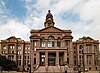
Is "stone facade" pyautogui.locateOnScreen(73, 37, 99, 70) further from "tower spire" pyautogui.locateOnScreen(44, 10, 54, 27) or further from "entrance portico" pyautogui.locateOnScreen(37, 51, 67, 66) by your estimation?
"entrance portico" pyautogui.locateOnScreen(37, 51, 67, 66)

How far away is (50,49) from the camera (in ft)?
279

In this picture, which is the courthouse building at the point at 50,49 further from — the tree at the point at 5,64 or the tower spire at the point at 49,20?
the tree at the point at 5,64

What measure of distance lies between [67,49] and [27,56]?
97.7 ft

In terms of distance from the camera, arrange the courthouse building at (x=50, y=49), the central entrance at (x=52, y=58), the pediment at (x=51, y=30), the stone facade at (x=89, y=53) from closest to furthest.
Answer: the courthouse building at (x=50, y=49)
the central entrance at (x=52, y=58)
the pediment at (x=51, y=30)
the stone facade at (x=89, y=53)

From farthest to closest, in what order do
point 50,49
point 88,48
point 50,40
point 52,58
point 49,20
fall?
point 88,48, point 49,20, point 50,40, point 52,58, point 50,49

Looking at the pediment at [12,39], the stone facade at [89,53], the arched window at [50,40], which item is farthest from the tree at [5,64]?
the stone facade at [89,53]

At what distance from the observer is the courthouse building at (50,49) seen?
84.6 metres

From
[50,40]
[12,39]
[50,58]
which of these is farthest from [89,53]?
[12,39]

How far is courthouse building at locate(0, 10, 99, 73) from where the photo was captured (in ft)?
278

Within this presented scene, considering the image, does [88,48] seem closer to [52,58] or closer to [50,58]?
[52,58]

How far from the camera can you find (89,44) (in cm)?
10706

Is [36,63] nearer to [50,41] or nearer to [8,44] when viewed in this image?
[50,41]

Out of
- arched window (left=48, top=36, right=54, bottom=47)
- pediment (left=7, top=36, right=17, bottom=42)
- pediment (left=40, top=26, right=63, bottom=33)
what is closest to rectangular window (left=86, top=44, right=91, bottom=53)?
pediment (left=40, top=26, right=63, bottom=33)

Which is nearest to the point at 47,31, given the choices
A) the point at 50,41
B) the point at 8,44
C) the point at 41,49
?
the point at 50,41
